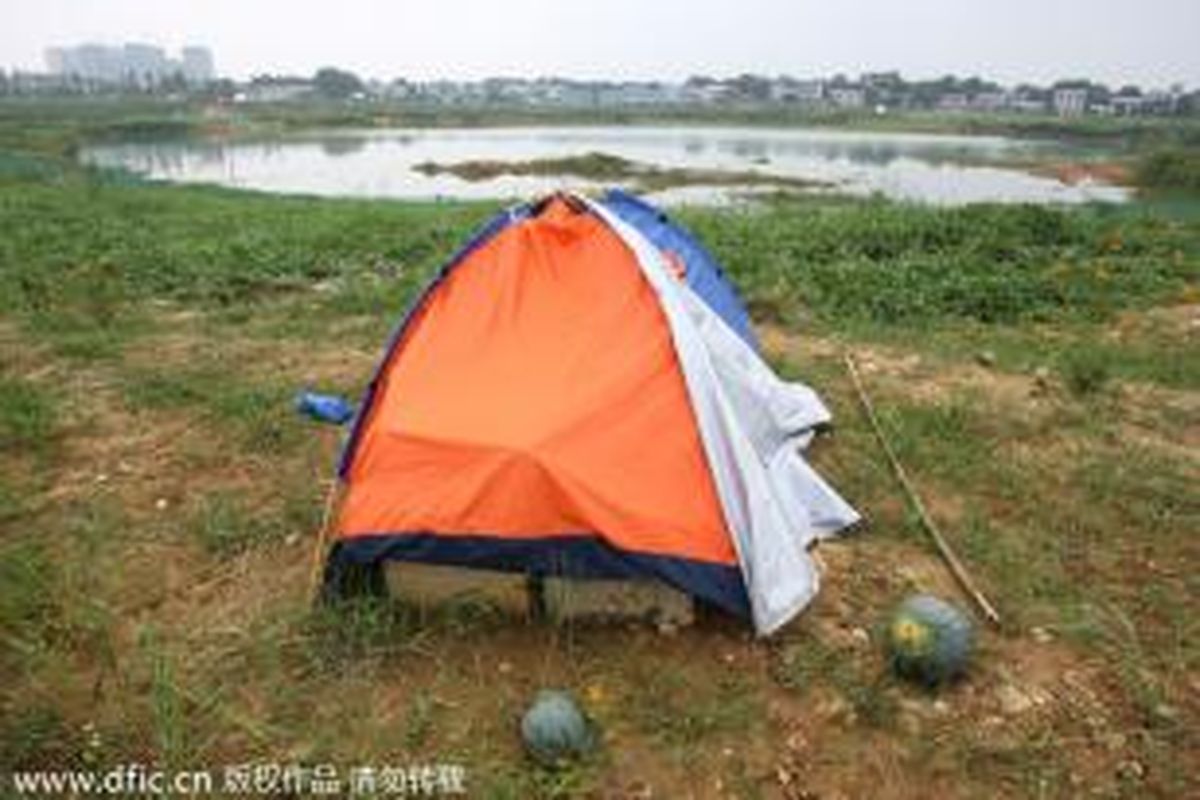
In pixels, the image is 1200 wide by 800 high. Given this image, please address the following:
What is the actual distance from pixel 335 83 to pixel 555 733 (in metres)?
124

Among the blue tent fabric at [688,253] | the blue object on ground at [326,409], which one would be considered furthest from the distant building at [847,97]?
the blue object on ground at [326,409]

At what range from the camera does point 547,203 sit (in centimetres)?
443

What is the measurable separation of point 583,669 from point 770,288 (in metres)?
5.84

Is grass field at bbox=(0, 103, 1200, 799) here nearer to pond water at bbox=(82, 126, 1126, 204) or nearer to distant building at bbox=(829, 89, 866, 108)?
pond water at bbox=(82, 126, 1126, 204)

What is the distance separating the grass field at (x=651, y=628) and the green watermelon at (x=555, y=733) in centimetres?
6

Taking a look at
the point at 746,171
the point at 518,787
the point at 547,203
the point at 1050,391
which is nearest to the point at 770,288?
the point at 1050,391

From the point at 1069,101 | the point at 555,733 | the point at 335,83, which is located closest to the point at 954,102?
the point at 1069,101

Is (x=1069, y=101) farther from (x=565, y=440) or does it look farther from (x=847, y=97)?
(x=565, y=440)

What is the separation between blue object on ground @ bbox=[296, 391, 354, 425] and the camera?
5855 mm

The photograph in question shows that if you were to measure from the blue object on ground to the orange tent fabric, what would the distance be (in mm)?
1726

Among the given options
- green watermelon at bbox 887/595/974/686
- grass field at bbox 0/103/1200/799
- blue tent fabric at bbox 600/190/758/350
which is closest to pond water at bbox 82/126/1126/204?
grass field at bbox 0/103/1200/799

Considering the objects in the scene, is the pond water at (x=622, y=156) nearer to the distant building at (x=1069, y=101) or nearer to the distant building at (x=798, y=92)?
the distant building at (x=1069, y=101)

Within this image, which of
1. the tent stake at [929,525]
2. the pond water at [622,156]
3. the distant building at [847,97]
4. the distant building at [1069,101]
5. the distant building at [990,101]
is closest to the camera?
the tent stake at [929,525]

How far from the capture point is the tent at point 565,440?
354cm
